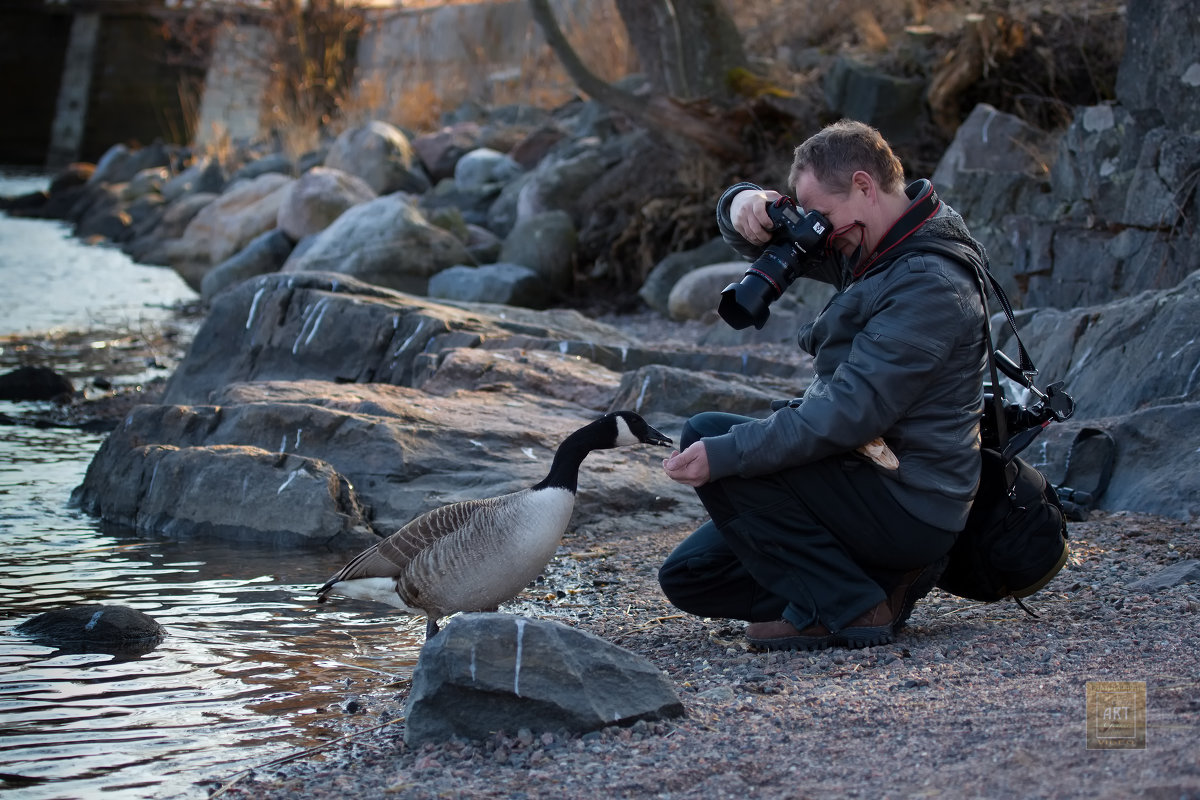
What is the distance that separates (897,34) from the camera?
15.9 meters

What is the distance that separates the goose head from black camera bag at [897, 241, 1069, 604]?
1.56m

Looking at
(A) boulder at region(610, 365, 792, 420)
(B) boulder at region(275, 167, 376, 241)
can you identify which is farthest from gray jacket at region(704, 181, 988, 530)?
(B) boulder at region(275, 167, 376, 241)

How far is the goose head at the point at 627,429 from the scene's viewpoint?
535cm

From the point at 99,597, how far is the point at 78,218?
86.8ft

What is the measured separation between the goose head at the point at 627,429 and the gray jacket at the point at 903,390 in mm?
1411

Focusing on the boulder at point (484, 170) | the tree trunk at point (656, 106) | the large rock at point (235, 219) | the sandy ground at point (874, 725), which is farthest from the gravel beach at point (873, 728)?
the large rock at point (235, 219)

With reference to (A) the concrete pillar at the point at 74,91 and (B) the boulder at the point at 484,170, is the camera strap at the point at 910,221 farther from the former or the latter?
(A) the concrete pillar at the point at 74,91

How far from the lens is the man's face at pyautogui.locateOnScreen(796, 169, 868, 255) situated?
399cm

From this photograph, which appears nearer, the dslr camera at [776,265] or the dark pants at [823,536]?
the dark pants at [823,536]

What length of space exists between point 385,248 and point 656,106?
379 cm

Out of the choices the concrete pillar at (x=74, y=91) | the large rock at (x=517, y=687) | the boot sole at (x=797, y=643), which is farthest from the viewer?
the concrete pillar at (x=74, y=91)

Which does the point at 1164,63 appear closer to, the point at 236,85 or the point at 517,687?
the point at 517,687

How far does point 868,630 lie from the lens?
4.05 meters

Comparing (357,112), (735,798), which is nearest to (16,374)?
(735,798)
